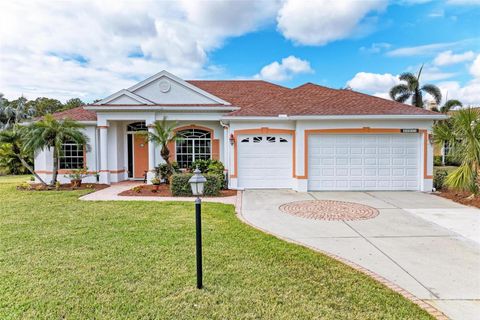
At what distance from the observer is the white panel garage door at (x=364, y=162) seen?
12109 mm

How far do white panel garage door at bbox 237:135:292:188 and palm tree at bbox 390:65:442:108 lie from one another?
69.5 feet

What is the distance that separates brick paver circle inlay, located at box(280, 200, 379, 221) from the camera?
25.6ft

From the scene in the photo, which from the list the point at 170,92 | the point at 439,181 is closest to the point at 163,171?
the point at 170,92

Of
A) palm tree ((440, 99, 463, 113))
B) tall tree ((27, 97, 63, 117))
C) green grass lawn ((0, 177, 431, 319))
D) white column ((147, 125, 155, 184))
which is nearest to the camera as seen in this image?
green grass lawn ((0, 177, 431, 319))

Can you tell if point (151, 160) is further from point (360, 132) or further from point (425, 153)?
Result: point (425, 153)

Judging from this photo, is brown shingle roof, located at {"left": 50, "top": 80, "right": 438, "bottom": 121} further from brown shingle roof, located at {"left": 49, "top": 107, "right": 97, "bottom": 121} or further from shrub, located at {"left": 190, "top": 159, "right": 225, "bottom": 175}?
shrub, located at {"left": 190, "top": 159, "right": 225, "bottom": 175}

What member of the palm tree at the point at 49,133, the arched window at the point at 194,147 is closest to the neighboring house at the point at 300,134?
the arched window at the point at 194,147

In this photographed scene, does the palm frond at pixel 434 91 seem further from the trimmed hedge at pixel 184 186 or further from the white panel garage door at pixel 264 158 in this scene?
the trimmed hedge at pixel 184 186

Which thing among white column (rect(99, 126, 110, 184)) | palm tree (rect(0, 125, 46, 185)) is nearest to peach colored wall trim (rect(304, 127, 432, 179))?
white column (rect(99, 126, 110, 184))

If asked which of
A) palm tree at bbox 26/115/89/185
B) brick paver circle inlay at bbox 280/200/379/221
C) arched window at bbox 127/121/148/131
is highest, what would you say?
arched window at bbox 127/121/148/131

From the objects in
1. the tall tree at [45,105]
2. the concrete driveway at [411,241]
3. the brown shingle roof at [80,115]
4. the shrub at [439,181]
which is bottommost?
the concrete driveway at [411,241]

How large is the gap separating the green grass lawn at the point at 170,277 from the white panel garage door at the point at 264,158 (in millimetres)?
5862

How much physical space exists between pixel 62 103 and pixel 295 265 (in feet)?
163

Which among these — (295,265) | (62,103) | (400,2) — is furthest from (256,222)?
(62,103)
